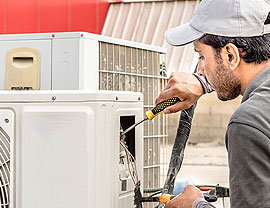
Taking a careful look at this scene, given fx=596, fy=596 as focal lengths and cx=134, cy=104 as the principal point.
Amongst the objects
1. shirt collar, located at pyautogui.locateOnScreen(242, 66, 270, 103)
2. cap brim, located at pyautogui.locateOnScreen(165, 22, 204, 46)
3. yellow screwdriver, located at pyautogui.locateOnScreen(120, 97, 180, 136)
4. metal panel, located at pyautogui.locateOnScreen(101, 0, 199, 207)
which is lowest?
yellow screwdriver, located at pyautogui.locateOnScreen(120, 97, 180, 136)

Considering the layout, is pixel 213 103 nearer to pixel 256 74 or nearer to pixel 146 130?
pixel 146 130

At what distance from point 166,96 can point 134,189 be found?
1.16ft

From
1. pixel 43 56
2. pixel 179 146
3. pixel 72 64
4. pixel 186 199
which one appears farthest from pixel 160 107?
pixel 43 56

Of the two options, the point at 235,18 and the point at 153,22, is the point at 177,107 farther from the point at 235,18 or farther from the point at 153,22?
the point at 153,22

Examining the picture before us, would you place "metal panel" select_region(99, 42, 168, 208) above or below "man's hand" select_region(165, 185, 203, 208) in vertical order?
above

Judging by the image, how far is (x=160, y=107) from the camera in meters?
2.07

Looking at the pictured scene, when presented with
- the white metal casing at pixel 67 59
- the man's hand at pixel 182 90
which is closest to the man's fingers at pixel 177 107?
the man's hand at pixel 182 90

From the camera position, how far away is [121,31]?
993cm

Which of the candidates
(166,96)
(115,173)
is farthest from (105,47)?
(115,173)

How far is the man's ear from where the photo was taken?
1738 millimetres

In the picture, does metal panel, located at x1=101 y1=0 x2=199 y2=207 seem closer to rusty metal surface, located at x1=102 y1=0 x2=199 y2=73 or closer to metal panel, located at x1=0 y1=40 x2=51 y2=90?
rusty metal surface, located at x1=102 y1=0 x2=199 y2=73

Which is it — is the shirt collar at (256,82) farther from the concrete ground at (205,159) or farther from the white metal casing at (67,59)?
the concrete ground at (205,159)

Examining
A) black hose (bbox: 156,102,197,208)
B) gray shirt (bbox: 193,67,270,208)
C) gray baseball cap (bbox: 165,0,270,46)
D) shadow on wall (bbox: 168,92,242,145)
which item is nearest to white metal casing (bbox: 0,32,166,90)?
black hose (bbox: 156,102,197,208)

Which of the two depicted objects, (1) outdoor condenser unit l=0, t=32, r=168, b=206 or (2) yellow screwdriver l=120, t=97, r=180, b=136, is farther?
(1) outdoor condenser unit l=0, t=32, r=168, b=206
